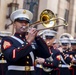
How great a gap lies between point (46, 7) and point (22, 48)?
17.6 metres

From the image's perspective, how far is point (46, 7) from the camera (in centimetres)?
2247

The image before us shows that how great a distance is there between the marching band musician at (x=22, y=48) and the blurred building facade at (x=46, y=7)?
12.0 m

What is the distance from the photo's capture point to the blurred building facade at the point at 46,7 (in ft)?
57.1

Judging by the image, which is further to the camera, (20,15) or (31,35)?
(20,15)

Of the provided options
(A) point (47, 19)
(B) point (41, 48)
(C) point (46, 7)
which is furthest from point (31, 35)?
(C) point (46, 7)

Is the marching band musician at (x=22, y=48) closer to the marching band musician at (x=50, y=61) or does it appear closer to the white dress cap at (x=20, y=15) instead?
the white dress cap at (x=20, y=15)

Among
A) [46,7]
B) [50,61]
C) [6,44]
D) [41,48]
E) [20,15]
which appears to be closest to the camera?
[6,44]

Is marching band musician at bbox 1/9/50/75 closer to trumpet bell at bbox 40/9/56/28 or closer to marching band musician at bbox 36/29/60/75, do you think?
trumpet bell at bbox 40/9/56/28

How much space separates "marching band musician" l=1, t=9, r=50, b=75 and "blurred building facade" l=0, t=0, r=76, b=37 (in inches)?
471

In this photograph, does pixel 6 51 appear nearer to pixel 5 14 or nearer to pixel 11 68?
pixel 11 68

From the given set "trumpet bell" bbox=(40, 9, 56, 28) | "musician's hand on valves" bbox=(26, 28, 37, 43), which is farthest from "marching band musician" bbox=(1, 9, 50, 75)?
"trumpet bell" bbox=(40, 9, 56, 28)

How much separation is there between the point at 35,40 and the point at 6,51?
488mm

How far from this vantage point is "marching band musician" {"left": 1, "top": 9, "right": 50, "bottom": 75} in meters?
4.96

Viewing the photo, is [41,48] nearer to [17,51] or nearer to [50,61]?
[17,51]
